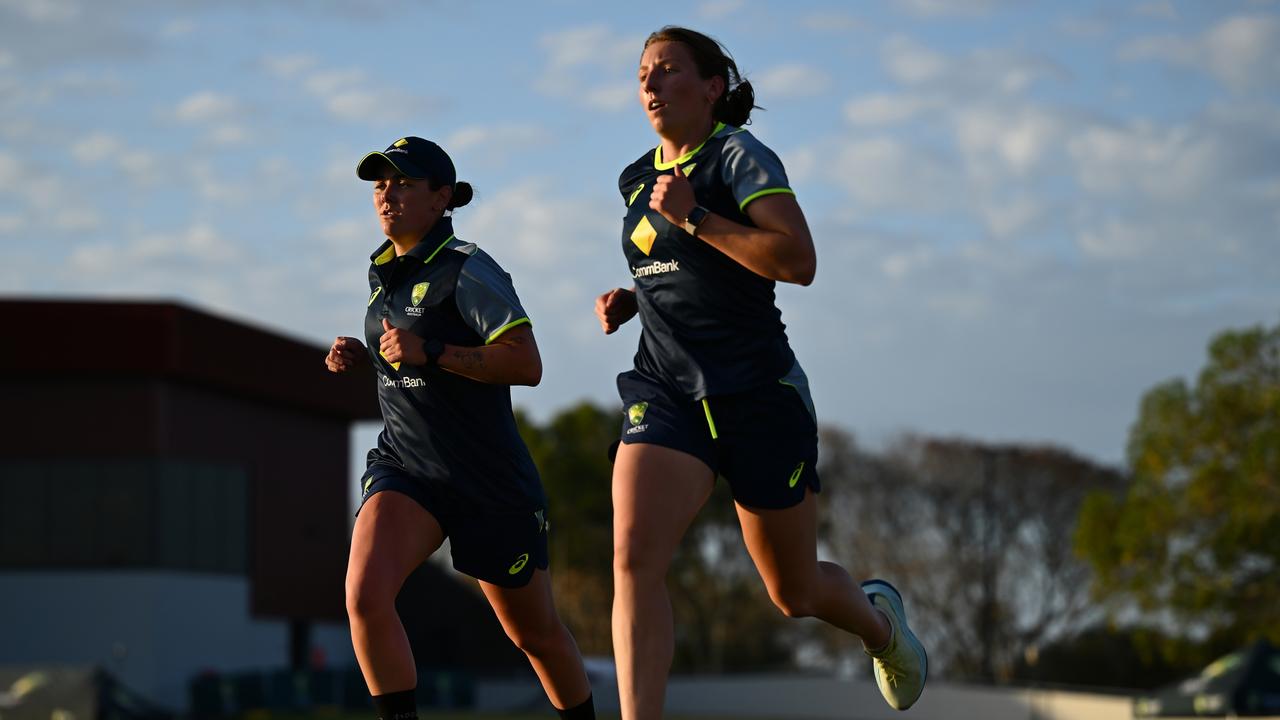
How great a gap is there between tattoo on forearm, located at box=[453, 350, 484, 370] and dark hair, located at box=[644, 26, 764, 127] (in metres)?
1.26

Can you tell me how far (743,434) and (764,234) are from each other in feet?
2.42

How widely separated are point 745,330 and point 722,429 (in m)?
0.35

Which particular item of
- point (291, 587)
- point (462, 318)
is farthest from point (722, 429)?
point (291, 587)

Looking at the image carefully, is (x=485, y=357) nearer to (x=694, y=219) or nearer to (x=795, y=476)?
(x=694, y=219)

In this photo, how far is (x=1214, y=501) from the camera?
A: 4022 cm

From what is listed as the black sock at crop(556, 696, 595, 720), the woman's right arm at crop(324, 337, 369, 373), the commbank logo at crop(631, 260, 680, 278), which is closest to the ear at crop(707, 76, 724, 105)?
the commbank logo at crop(631, 260, 680, 278)

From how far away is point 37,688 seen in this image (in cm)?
2139

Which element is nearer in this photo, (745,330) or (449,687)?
(745,330)

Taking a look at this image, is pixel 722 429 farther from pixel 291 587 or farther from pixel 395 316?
pixel 291 587

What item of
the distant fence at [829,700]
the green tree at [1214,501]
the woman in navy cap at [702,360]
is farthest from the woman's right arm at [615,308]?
the green tree at [1214,501]

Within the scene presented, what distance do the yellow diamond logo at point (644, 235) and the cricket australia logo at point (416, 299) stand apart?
1077mm

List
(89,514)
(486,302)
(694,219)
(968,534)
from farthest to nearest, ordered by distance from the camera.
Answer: (968,534) < (89,514) < (486,302) < (694,219)

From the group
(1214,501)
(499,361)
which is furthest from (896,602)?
(1214,501)

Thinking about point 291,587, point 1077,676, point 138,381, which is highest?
point 138,381
